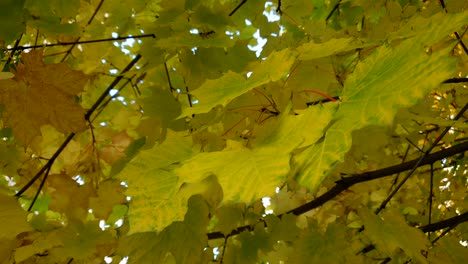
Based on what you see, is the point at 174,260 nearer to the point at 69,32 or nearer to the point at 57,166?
the point at 69,32

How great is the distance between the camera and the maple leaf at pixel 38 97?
1.02 metres

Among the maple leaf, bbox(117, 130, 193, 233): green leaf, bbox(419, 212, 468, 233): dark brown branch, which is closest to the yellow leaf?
bbox(117, 130, 193, 233): green leaf

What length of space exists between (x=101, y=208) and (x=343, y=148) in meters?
1.15

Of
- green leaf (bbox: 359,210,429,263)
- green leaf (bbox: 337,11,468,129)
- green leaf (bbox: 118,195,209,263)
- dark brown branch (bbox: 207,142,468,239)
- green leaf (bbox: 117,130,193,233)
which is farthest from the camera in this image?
dark brown branch (bbox: 207,142,468,239)

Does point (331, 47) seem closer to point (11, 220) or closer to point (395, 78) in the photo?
point (395, 78)

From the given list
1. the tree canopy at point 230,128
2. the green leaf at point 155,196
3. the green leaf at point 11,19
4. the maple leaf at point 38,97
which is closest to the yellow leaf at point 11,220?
the tree canopy at point 230,128

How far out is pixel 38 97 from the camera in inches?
41.6

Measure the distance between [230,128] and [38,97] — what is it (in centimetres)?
47

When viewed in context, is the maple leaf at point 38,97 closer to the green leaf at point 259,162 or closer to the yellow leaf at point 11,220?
the yellow leaf at point 11,220

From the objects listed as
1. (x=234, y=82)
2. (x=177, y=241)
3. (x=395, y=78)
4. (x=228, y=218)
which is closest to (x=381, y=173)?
(x=228, y=218)

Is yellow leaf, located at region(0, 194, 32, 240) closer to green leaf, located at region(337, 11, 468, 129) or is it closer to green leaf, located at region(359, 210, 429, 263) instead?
green leaf, located at region(337, 11, 468, 129)

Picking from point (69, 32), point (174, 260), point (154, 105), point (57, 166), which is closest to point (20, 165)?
point (57, 166)

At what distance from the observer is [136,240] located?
1.01 metres

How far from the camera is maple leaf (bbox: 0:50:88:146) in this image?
102 centimetres
